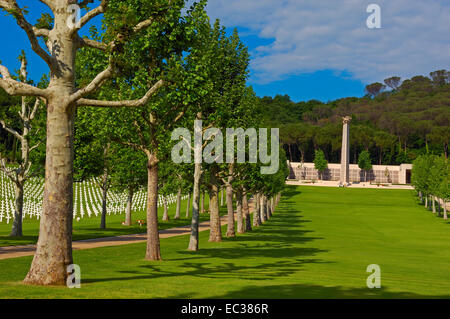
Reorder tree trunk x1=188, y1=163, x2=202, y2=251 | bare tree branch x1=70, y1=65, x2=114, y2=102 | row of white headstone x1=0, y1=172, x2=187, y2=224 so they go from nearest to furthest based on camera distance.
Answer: bare tree branch x1=70, y1=65, x2=114, y2=102
tree trunk x1=188, y1=163, x2=202, y2=251
row of white headstone x1=0, y1=172, x2=187, y2=224

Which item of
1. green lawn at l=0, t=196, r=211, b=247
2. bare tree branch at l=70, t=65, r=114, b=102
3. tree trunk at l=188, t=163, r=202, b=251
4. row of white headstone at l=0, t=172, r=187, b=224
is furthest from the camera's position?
row of white headstone at l=0, t=172, r=187, b=224

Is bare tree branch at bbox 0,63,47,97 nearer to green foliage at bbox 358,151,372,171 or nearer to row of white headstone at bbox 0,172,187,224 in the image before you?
row of white headstone at bbox 0,172,187,224

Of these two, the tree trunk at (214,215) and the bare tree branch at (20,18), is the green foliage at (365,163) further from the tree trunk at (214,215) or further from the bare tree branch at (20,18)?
the bare tree branch at (20,18)

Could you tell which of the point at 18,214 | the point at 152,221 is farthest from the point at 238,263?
the point at 18,214

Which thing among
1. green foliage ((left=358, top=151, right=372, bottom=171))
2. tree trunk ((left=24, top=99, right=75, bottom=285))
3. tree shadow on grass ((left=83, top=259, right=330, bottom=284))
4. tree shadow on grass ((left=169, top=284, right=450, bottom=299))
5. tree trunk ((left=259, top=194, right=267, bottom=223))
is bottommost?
tree trunk ((left=259, top=194, right=267, bottom=223))

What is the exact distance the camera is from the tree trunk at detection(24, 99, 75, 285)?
Answer: 12.8m

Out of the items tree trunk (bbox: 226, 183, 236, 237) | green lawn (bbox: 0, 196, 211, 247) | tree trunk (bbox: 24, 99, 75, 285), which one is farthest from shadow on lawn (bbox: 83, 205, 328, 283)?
green lawn (bbox: 0, 196, 211, 247)

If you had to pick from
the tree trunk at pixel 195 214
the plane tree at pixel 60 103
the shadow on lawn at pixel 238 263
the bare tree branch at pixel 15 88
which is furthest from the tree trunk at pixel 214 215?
the bare tree branch at pixel 15 88

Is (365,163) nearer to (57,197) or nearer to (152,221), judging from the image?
(152,221)

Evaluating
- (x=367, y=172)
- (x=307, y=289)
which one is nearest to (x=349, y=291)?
(x=307, y=289)

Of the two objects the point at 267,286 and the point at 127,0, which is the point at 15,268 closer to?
the point at 267,286

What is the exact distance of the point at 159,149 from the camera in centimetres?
2205
